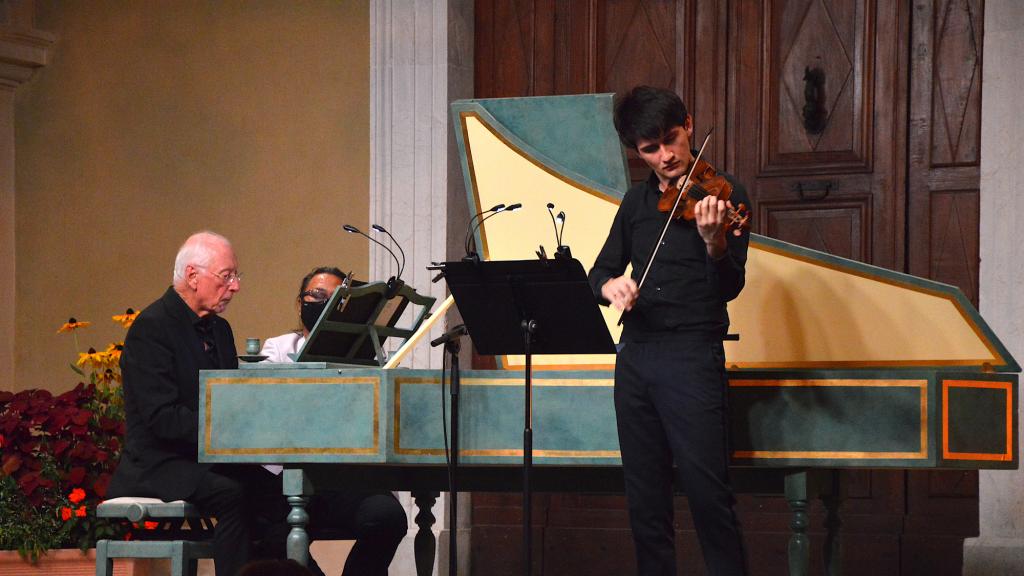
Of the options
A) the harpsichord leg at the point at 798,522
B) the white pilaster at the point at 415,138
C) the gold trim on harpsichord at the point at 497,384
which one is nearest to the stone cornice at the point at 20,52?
the white pilaster at the point at 415,138

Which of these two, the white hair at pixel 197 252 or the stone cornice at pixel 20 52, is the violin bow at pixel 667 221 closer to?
the white hair at pixel 197 252

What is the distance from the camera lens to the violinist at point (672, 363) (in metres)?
3.65

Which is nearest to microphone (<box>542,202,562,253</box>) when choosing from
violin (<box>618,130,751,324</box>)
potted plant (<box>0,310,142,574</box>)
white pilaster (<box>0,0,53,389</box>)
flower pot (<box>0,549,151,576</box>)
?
violin (<box>618,130,751,324</box>)

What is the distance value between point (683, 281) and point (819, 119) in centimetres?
247

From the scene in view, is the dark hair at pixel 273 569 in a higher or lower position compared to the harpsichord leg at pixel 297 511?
higher

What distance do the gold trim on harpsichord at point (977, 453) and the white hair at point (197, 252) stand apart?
2.28 metres

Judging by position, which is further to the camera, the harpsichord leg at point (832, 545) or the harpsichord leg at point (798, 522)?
the harpsichord leg at point (832, 545)

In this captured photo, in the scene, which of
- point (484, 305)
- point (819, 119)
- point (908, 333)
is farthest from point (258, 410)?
point (819, 119)

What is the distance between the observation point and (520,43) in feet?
21.2

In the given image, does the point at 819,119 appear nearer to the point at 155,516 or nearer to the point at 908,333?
the point at 908,333

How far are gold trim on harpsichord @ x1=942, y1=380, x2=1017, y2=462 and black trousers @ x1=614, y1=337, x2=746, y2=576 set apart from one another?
657 millimetres

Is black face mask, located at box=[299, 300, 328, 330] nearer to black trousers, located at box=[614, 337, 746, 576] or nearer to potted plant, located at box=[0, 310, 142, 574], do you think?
potted plant, located at box=[0, 310, 142, 574]

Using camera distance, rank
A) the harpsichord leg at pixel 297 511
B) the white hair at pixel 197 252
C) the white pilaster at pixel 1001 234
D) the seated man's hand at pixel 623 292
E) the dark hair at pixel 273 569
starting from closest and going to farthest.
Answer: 1. the dark hair at pixel 273 569
2. the seated man's hand at pixel 623 292
3. the harpsichord leg at pixel 297 511
4. the white hair at pixel 197 252
5. the white pilaster at pixel 1001 234

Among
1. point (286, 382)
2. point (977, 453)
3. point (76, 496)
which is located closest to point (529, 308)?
point (286, 382)
